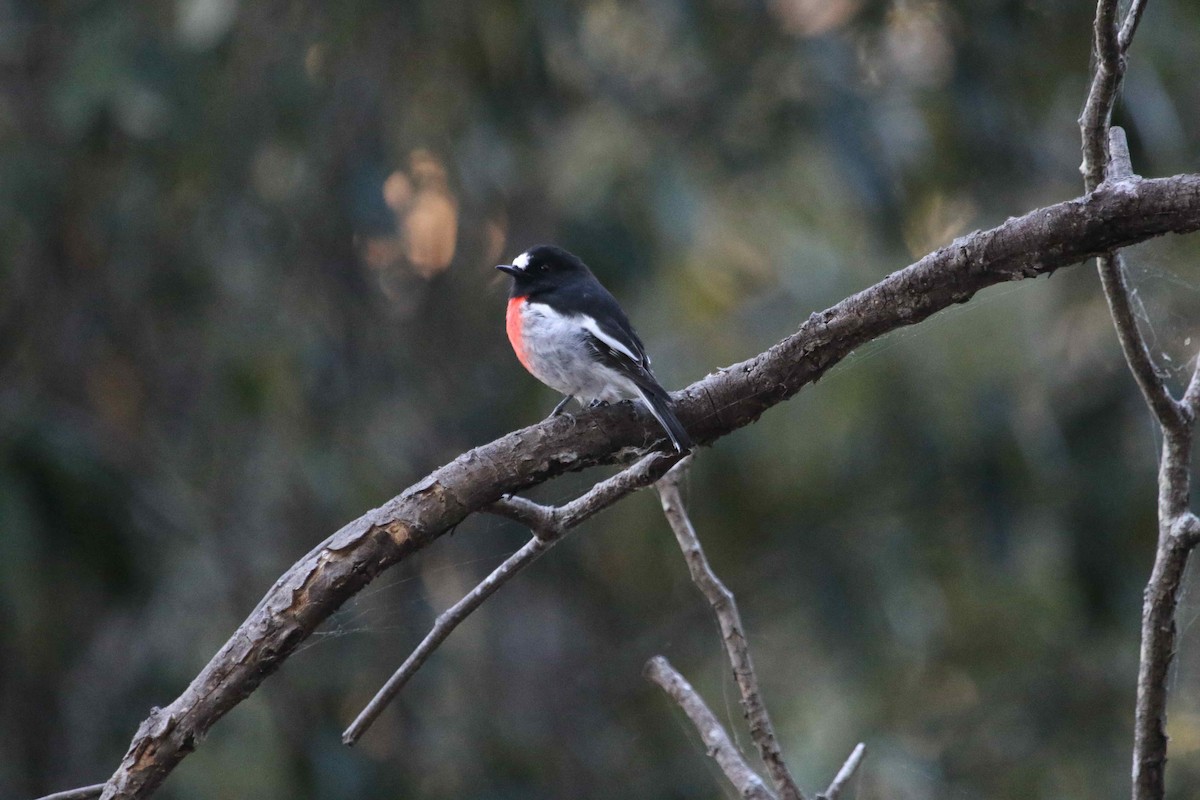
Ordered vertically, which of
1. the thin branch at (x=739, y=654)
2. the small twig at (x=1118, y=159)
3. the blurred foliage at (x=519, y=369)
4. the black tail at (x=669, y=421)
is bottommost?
the thin branch at (x=739, y=654)

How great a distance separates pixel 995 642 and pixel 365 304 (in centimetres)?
442

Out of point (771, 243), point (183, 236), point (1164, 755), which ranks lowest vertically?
point (1164, 755)

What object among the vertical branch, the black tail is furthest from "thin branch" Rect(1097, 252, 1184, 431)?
the black tail

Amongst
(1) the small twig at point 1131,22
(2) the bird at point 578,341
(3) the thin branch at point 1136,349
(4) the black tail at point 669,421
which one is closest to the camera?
(1) the small twig at point 1131,22

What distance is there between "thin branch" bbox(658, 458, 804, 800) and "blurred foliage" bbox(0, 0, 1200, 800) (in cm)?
347

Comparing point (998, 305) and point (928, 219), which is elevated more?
point (928, 219)

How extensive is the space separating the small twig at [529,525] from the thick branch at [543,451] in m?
0.08

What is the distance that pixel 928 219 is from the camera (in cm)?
743

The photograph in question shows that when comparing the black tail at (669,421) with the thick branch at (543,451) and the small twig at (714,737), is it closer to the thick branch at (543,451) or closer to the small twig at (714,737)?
the thick branch at (543,451)

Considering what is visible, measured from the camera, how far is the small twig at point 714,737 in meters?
2.53

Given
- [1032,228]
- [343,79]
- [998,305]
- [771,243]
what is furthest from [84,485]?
[1032,228]

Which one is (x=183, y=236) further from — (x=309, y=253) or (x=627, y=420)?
(x=627, y=420)

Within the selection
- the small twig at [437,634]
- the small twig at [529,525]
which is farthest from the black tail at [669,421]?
the small twig at [437,634]

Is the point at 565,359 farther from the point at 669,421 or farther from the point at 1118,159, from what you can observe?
the point at 1118,159
